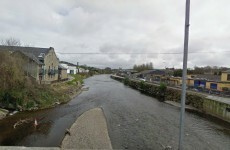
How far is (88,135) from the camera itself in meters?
16.2

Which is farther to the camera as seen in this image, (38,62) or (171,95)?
(171,95)

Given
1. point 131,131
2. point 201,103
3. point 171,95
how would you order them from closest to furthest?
1. point 131,131
2. point 201,103
3. point 171,95

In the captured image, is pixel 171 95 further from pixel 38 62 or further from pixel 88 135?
pixel 88 135

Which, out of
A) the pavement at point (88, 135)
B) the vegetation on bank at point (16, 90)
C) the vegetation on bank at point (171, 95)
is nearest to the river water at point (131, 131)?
the pavement at point (88, 135)

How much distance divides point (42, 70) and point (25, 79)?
11897 mm

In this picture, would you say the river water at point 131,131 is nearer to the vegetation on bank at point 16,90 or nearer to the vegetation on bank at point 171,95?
the vegetation on bank at point 16,90

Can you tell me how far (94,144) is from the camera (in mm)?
14320

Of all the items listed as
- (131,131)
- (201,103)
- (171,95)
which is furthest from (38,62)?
(201,103)

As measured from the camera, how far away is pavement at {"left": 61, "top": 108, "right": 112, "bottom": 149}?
14.0m

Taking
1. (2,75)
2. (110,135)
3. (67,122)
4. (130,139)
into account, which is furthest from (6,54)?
(130,139)

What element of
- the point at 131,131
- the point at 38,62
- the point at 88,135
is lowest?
the point at 131,131

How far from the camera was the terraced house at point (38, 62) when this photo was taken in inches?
1397

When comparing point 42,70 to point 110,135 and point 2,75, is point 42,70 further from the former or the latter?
point 110,135

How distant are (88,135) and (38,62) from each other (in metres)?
28.4
